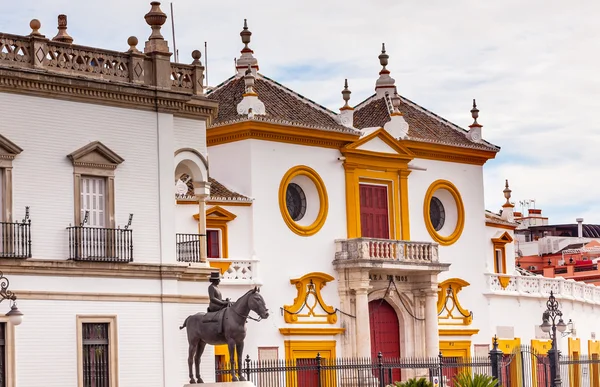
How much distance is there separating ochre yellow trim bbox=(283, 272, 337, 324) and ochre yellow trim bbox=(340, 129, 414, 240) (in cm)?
184

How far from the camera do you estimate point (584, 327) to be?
51156 mm

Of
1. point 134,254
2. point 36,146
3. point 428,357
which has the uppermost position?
point 36,146

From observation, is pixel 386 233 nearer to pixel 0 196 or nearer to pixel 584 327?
pixel 584 327

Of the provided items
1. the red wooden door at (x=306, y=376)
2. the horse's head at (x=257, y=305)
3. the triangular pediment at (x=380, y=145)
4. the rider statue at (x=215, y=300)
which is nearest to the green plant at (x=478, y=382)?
the horse's head at (x=257, y=305)

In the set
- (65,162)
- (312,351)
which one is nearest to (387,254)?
(312,351)

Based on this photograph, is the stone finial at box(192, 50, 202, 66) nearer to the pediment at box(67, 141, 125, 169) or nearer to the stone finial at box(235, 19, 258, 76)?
the pediment at box(67, 141, 125, 169)

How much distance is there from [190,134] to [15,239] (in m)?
5.47

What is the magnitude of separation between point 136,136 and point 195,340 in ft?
17.5

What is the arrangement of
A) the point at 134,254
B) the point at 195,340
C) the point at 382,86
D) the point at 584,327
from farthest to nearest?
the point at 584,327
the point at 382,86
the point at 134,254
the point at 195,340

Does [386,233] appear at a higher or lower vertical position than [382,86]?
lower

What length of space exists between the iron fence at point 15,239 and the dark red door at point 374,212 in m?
14.8

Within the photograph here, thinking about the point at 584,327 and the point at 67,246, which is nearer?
the point at 67,246

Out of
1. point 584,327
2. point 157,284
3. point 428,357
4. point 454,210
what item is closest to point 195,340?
point 157,284

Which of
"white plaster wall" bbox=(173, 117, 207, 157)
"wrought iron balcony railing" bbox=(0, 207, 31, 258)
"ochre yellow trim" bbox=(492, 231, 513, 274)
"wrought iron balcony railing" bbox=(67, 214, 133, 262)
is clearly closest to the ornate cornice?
"white plaster wall" bbox=(173, 117, 207, 157)
